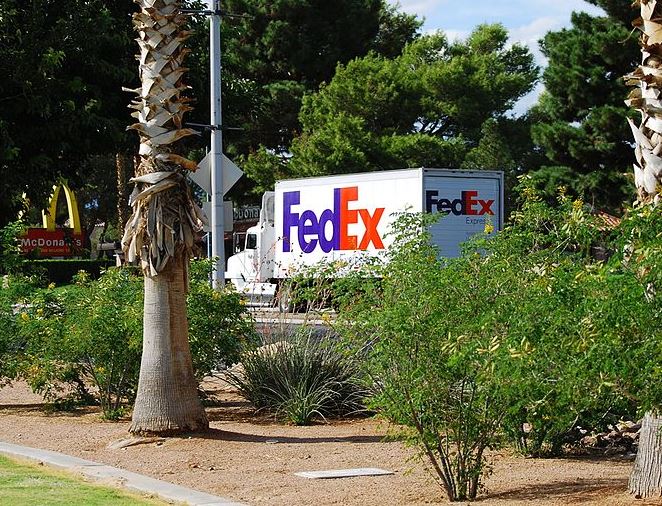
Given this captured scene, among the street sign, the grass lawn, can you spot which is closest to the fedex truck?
the street sign

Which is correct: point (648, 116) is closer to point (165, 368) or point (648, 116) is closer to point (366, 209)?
point (165, 368)

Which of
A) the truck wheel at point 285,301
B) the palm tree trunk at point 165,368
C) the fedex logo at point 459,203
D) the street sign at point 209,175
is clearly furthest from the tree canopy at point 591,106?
the palm tree trunk at point 165,368

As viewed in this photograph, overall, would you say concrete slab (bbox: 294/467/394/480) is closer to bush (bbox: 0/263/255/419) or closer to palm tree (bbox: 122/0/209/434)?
palm tree (bbox: 122/0/209/434)

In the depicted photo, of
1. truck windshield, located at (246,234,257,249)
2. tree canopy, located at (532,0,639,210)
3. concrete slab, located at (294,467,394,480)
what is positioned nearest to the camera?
concrete slab, located at (294,467,394,480)

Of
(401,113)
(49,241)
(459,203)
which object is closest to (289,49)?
(401,113)

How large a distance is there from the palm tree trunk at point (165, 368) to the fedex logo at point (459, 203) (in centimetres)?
1976

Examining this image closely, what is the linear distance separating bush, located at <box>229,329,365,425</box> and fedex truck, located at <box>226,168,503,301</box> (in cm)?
1510

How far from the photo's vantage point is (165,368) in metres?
12.0

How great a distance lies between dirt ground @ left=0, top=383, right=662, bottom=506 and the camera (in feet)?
29.2

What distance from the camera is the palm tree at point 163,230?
12.0 metres

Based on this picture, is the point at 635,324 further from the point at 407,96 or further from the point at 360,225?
the point at 407,96

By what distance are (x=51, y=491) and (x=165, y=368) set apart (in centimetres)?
311

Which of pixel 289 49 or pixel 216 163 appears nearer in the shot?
pixel 216 163

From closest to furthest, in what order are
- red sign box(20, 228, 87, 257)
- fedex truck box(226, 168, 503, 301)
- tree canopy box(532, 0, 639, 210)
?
fedex truck box(226, 168, 503, 301), tree canopy box(532, 0, 639, 210), red sign box(20, 228, 87, 257)
